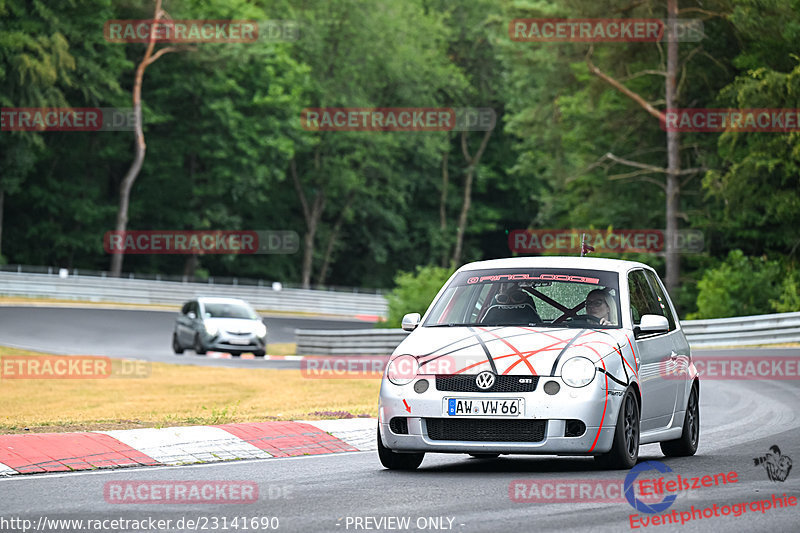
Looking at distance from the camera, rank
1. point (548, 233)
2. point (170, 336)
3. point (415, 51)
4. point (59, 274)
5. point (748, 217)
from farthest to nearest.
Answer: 1. point (415, 51)
2. point (59, 274)
3. point (548, 233)
4. point (170, 336)
5. point (748, 217)

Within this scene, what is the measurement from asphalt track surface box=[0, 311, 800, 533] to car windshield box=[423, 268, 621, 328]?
1181 mm

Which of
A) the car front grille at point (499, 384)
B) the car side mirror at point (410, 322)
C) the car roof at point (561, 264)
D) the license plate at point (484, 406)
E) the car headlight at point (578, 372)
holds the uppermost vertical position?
the car roof at point (561, 264)

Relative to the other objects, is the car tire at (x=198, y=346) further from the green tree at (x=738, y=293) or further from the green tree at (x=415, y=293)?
the green tree at (x=738, y=293)

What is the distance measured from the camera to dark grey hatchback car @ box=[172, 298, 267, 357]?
3441 centimetres

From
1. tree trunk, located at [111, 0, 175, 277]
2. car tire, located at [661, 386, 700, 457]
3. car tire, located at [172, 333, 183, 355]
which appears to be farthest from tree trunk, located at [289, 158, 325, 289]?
car tire, located at [661, 386, 700, 457]

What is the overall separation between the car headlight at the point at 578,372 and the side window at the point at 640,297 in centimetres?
124

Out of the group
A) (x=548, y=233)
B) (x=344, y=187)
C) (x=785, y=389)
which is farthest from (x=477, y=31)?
(x=785, y=389)

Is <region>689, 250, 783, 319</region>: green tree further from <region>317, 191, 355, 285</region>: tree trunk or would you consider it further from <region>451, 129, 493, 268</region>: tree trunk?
<region>451, 129, 493, 268</region>: tree trunk

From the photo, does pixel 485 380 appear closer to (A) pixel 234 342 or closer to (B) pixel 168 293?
(A) pixel 234 342

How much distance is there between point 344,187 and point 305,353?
142ft

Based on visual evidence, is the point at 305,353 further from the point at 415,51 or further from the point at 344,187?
the point at 415,51

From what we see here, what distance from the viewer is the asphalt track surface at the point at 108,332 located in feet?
113

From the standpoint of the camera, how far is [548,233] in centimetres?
5244

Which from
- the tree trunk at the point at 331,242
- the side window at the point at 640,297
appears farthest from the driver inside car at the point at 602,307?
the tree trunk at the point at 331,242
